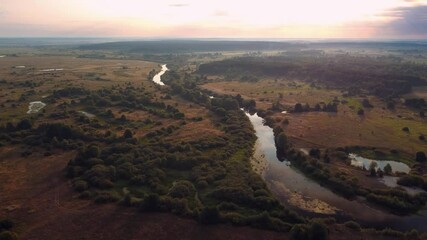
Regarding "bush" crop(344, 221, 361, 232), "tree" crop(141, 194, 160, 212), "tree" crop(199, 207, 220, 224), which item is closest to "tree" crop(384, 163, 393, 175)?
"bush" crop(344, 221, 361, 232)

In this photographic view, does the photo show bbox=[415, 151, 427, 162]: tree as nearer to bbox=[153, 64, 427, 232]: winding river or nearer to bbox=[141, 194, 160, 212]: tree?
bbox=[153, 64, 427, 232]: winding river

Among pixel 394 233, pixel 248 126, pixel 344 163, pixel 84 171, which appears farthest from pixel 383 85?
pixel 84 171

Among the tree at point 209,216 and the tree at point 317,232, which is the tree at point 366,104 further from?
the tree at point 209,216

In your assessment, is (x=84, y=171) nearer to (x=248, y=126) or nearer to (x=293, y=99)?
(x=248, y=126)

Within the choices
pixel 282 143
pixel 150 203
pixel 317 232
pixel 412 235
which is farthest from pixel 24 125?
pixel 412 235

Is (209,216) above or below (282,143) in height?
above

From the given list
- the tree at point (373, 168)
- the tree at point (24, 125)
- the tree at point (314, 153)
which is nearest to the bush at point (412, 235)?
the tree at point (373, 168)

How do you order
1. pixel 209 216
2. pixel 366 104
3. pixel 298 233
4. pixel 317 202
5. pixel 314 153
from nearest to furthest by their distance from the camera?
pixel 298 233, pixel 209 216, pixel 317 202, pixel 314 153, pixel 366 104

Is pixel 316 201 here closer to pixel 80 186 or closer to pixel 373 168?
pixel 373 168
